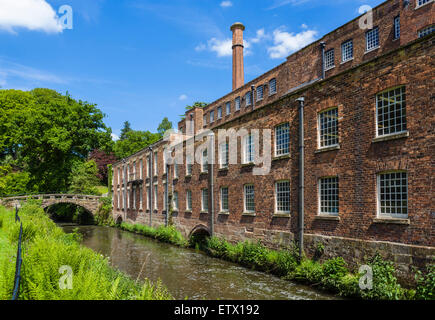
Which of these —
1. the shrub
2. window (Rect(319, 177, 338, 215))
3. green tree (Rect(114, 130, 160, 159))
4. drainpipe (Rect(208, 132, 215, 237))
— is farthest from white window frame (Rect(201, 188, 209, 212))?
green tree (Rect(114, 130, 160, 159))

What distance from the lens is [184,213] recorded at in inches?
945

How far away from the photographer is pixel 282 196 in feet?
48.9

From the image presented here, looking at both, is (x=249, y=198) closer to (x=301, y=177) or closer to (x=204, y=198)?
(x=301, y=177)

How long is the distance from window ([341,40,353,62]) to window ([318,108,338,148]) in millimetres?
13877

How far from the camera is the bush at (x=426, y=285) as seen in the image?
330 inches

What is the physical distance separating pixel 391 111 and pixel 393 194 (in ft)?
8.78

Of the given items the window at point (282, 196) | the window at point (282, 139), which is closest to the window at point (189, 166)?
the window at point (282, 139)

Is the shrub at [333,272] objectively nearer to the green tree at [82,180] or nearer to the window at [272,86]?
the window at [272,86]

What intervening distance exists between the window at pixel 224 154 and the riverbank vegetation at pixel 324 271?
4.39 meters

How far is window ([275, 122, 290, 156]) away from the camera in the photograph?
1485 centimetres

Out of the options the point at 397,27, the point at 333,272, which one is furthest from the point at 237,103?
the point at 333,272

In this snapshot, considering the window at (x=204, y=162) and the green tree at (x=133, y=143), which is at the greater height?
the green tree at (x=133, y=143)

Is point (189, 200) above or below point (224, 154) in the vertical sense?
below
